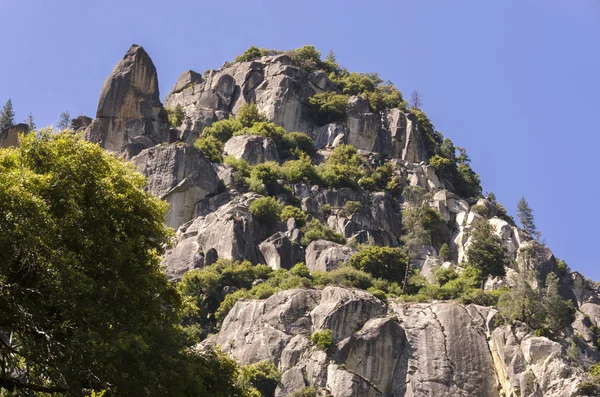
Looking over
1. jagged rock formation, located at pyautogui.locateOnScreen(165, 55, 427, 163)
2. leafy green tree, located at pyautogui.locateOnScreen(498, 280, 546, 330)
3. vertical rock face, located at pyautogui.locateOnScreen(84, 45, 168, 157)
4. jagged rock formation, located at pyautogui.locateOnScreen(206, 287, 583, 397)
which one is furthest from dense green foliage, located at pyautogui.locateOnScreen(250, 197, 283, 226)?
leafy green tree, located at pyautogui.locateOnScreen(498, 280, 546, 330)

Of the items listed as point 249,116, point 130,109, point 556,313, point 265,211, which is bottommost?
point 556,313

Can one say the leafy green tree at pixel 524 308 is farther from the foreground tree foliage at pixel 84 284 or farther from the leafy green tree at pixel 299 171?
the foreground tree foliage at pixel 84 284

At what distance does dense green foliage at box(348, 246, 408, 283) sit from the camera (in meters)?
61.8

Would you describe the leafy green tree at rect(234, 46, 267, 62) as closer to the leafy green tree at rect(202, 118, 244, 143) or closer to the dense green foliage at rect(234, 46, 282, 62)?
the dense green foliage at rect(234, 46, 282, 62)

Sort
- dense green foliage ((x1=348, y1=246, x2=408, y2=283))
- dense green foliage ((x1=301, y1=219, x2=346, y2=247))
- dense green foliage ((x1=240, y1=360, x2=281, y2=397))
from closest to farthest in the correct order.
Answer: dense green foliage ((x1=240, y1=360, x2=281, y2=397))
dense green foliage ((x1=348, y1=246, x2=408, y2=283))
dense green foliage ((x1=301, y1=219, x2=346, y2=247))

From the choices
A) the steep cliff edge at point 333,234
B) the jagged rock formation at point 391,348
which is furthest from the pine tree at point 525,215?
the jagged rock formation at point 391,348

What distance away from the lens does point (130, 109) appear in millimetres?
80875

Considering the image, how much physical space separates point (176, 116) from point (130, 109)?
27.0 feet

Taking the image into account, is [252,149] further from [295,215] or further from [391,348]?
[391,348]

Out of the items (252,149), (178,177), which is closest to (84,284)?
(178,177)

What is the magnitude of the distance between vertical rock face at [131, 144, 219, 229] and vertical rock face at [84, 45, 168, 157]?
19.2ft

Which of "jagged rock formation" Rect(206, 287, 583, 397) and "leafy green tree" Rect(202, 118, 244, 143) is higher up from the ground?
"leafy green tree" Rect(202, 118, 244, 143)

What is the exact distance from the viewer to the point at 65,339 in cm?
2234

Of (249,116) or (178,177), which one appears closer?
(178,177)
